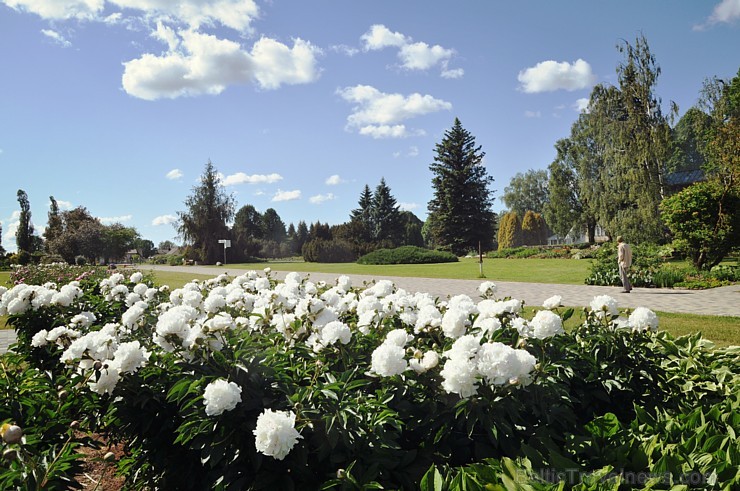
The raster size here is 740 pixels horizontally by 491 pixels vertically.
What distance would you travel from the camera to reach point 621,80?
2439 cm

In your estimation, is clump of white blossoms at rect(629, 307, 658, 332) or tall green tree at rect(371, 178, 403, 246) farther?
tall green tree at rect(371, 178, 403, 246)

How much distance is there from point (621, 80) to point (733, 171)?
1190 centimetres

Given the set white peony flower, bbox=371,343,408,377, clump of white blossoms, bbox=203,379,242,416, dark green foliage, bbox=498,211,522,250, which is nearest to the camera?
clump of white blossoms, bbox=203,379,242,416

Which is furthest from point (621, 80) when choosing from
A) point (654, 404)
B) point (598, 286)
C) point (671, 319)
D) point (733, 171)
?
point (654, 404)

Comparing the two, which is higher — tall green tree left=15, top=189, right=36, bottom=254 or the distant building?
tall green tree left=15, top=189, right=36, bottom=254

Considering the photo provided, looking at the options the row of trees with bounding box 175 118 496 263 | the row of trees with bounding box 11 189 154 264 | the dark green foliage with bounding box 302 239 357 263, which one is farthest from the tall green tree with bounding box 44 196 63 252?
the dark green foliage with bounding box 302 239 357 263

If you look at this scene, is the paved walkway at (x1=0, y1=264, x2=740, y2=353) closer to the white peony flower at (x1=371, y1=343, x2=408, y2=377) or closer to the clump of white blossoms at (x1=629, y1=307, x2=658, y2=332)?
the clump of white blossoms at (x1=629, y1=307, x2=658, y2=332)

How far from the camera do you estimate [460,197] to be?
133ft

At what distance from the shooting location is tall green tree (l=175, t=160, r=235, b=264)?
41656 mm

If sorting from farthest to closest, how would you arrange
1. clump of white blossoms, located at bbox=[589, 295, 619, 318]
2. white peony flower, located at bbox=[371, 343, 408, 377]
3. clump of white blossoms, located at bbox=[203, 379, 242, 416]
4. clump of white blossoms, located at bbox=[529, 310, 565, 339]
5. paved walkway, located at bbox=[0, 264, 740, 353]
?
1. paved walkway, located at bbox=[0, 264, 740, 353]
2. clump of white blossoms, located at bbox=[589, 295, 619, 318]
3. clump of white blossoms, located at bbox=[529, 310, 565, 339]
4. white peony flower, located at bbox=[371, 343, 408, 377]
5. clump of white blossoms, located at bbox=[203, 379, 242, 416]

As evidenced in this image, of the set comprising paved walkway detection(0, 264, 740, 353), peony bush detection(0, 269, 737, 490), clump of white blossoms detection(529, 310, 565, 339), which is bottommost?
paved walkway detection(0, 264, 740, 353)

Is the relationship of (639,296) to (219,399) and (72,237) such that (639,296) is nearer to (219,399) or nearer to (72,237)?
(219,399)

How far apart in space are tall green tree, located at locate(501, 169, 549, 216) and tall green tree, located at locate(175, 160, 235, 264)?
115 feet

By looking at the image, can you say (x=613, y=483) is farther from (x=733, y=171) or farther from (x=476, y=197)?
(x=476, y=197)
